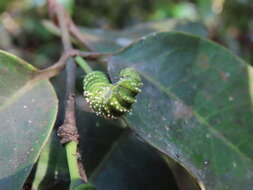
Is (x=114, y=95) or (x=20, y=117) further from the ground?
(x=20, y=117)

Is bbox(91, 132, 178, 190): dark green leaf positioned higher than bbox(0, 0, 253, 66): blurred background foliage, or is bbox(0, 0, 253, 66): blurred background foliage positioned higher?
bbox(0, 0, 253, 66): blurred background foliage

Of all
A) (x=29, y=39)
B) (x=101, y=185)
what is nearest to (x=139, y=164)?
(x=101, y=185)

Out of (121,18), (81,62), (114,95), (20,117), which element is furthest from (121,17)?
(114,95)

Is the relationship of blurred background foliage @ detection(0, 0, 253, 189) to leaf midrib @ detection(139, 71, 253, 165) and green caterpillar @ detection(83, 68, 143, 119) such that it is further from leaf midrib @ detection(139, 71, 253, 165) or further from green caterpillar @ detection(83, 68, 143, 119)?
green caterpillar @ detection(83, 68, 143, 119)

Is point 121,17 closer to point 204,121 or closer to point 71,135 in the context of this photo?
point 204,121

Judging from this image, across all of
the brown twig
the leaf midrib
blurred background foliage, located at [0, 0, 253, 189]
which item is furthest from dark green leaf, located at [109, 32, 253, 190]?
blurred background foliage, located at [0, 0, 253, 189]
